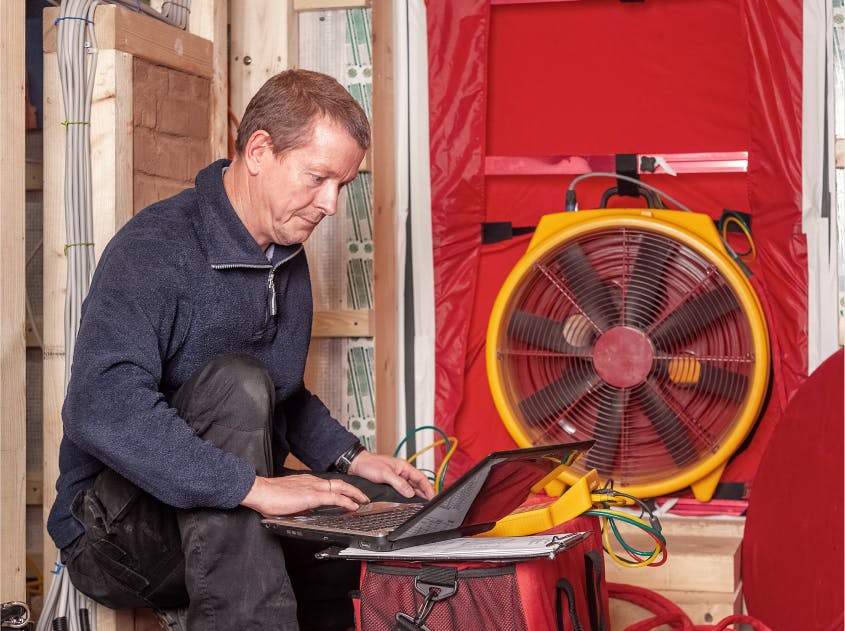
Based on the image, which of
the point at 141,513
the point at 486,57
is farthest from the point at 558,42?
the point at 141,513

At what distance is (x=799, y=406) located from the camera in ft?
8.63

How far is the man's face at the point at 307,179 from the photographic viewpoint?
2.20m

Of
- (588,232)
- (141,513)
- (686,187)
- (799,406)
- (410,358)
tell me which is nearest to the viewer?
(141,513)

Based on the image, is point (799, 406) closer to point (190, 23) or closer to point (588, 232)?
point (588, 232)

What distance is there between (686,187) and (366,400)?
4.19 feet

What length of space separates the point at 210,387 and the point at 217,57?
1454 millimetres

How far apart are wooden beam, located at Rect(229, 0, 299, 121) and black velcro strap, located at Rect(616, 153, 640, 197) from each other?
44.0 inches

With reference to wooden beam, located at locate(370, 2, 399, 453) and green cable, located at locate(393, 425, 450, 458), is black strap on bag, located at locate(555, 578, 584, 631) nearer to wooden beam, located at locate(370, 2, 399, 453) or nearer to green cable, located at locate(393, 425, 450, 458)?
green cable, located at locate(393, 425, 450, 458)

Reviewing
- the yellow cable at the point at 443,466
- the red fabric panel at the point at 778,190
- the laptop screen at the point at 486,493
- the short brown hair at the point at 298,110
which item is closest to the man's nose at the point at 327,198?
the short brown hair at the point at 298,110

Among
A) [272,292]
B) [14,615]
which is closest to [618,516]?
[272,292]

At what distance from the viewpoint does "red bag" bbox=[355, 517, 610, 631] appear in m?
1.76

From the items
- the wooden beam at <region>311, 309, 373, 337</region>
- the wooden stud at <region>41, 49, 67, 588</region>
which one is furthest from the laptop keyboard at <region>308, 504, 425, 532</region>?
the wooden beam at <region>311, 309, 373, 337</region>

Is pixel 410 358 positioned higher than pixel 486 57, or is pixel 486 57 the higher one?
pixel 486 57

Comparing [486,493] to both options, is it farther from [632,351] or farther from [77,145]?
[77,145]
